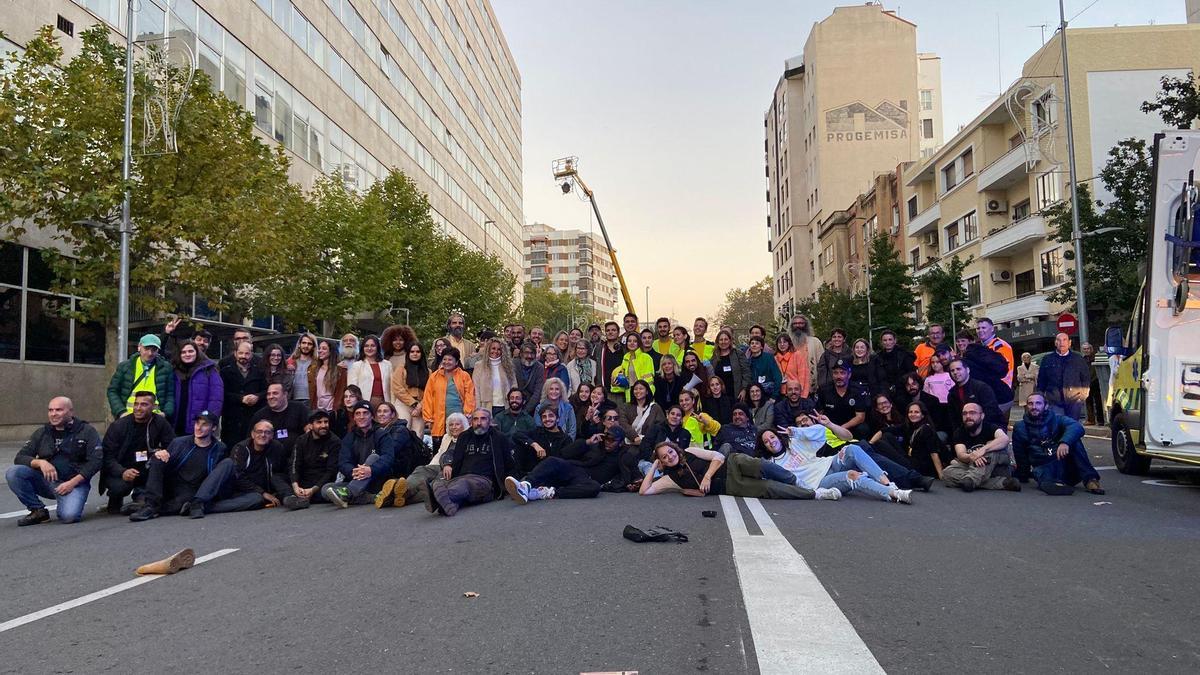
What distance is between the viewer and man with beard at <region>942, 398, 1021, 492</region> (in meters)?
9.51

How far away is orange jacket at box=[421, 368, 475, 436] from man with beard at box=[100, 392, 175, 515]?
9.79 feet

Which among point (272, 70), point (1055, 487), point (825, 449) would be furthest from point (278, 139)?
point (1055, 487)

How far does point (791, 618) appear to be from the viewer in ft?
14.0

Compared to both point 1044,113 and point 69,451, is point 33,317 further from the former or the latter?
point 1044,113

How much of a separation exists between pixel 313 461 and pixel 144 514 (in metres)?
1.70

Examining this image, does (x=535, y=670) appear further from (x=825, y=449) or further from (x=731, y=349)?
(x=731, y=349)

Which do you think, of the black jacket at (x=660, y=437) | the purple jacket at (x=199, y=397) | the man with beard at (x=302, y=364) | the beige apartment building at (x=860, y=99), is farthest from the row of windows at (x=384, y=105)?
the beige apartment building at (x=860, y=99)

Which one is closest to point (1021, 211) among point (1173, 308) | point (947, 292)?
point (947, 292)

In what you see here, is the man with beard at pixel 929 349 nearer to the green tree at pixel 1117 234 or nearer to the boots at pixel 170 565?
the boots at pixel 170 565

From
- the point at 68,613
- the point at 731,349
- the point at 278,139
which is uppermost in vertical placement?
the point at 278,139

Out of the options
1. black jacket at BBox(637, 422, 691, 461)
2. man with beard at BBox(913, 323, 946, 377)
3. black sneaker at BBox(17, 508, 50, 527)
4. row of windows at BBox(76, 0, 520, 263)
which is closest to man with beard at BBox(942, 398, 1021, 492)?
man with beard at BBox(913, 323, 946, 377)

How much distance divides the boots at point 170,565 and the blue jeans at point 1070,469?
829 cm

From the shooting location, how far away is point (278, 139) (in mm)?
29828

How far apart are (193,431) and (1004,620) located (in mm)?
8299
